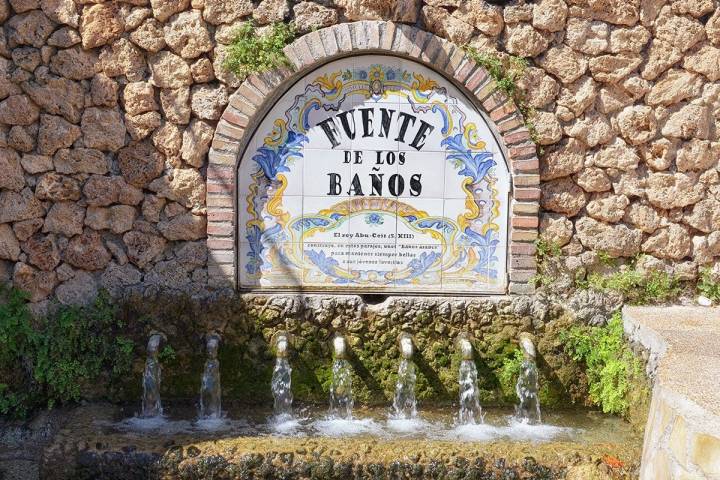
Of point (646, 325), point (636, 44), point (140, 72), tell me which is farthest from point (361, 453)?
point (636, 44)

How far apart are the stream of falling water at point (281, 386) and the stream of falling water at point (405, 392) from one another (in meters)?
0.69

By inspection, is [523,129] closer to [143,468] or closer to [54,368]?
[143,468]

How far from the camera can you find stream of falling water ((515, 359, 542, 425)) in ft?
15.2

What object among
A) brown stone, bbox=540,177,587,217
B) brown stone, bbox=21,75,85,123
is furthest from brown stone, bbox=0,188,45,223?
brown stone, bbox=540,177,587,217

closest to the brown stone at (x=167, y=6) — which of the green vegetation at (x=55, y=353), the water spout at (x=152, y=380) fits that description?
the green vegetation at (x=55, y=353)

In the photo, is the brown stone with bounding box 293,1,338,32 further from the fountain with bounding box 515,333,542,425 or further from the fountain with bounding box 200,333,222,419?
the fountain with bounding box 515,333,542,425

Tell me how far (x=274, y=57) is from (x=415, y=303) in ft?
5.86

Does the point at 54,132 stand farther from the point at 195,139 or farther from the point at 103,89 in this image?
the point at 195,139

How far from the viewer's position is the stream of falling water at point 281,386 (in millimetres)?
4656

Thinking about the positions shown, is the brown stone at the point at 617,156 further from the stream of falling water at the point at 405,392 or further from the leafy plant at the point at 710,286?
the stream of falling water at the point at 405,392

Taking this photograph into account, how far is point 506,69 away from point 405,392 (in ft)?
7.03

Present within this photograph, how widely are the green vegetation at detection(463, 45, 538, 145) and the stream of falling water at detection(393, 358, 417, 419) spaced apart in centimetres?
175

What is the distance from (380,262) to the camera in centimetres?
482

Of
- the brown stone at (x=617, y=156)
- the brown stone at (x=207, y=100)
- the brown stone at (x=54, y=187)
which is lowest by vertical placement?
the brown stone at (x=54, y=187)
